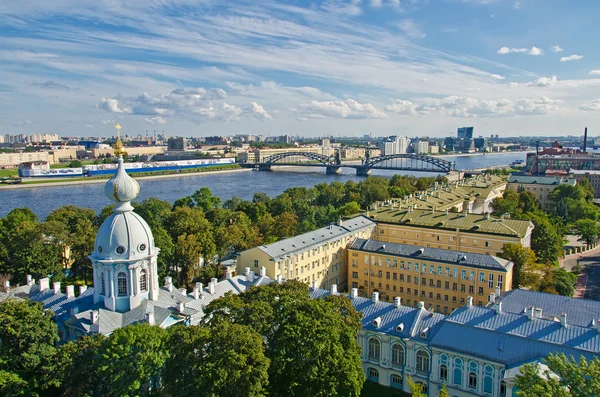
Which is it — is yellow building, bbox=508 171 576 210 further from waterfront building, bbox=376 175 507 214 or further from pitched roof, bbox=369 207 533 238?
→ pitched roof, bbox=369 207 533 238

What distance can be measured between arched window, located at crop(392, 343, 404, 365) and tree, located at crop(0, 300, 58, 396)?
1415 centimetres

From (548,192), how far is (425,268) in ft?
185

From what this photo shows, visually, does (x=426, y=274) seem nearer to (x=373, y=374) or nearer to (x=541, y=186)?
(x=373, y=374)

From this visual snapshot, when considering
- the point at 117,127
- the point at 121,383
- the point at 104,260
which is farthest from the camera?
the point at 117,127

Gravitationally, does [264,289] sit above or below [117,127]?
below

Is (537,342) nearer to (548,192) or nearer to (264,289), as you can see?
(264,289)

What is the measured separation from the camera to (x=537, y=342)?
64.1ft

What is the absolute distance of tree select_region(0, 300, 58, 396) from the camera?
56.2 ft

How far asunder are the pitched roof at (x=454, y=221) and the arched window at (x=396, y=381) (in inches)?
809

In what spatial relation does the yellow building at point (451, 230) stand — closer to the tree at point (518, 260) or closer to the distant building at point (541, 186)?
the tree at point (518, 260)

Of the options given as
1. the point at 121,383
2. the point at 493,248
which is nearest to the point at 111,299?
the point at 121,383

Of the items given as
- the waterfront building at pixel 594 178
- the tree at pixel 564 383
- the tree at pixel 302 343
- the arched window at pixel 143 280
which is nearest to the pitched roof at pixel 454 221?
the tree at pixel 302 343

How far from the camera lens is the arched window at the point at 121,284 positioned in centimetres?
2164

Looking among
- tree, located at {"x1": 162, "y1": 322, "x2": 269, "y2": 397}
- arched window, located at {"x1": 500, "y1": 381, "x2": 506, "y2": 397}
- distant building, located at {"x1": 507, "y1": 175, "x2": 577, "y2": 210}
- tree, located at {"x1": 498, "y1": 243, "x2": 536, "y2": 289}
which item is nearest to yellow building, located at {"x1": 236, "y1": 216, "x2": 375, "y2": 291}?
tree, located at {"x1": 498, "y1": 243, "x2": 536, "y2": 289}
